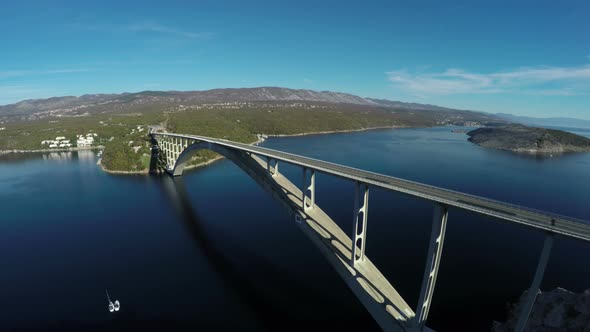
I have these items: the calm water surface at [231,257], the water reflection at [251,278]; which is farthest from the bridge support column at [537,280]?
the water reflection at [251,278]

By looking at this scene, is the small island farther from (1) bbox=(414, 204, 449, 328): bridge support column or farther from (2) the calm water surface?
(1) bbox=(414, 204, 449, 328): bridge support column

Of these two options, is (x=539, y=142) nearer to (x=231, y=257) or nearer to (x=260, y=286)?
(x=231, y=257)

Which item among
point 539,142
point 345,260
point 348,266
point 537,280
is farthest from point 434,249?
point 539,142

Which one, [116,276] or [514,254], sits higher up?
[514,254]

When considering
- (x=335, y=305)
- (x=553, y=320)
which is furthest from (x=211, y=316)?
(x=553, y=320)

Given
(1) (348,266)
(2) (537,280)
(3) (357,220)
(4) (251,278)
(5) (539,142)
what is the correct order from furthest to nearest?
(5) (539,142), (4) (251,278), (1) (348,266), (3) (357,220), (2) (537,280)

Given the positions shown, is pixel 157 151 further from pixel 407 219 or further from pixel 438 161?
pixel 438 161
